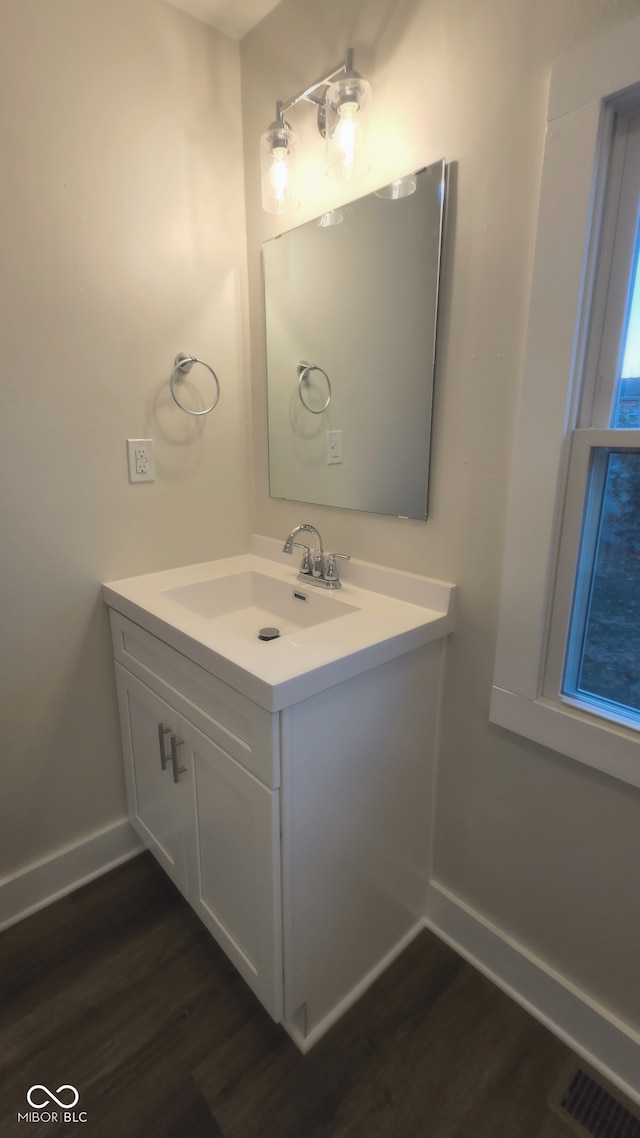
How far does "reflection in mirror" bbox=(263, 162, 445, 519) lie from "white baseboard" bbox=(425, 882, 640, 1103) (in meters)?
1.06

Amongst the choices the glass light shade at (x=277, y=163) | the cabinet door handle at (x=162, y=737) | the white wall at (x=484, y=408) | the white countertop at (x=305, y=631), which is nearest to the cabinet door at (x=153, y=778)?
the cabinet door handle at (x=162, y=737)

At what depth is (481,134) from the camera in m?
1.02

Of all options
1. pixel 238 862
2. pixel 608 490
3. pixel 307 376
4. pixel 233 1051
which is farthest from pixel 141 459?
pixel 233 1051

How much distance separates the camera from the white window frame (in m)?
0.87

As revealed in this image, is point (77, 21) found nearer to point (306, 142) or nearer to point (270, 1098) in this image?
point (306, 142)

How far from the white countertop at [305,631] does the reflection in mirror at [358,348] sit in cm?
20

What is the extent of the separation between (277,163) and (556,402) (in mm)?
962

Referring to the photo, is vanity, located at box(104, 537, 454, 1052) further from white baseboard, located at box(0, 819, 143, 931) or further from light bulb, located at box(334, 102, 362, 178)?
light bulb, located at box(334, 102, 362, 178)

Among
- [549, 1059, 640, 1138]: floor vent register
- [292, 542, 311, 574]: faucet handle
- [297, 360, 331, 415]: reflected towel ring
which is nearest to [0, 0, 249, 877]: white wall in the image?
[297, 360, 331, 415]: reflected towel ring

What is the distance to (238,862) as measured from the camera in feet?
3.65

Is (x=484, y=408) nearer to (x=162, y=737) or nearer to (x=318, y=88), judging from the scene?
(x=318, y=88)

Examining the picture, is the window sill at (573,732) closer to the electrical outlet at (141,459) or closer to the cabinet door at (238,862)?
the cabinet door at (238,862)

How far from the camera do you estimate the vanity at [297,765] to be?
0.99 metres

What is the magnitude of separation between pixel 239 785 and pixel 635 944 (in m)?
0.86
